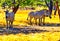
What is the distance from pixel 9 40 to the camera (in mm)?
14695

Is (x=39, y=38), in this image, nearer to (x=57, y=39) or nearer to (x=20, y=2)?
(x=57, y=39)

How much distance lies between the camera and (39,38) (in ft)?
50.0

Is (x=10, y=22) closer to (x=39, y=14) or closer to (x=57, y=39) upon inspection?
(x=39, y=14)

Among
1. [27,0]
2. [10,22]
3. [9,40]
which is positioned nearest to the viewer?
[9,40]

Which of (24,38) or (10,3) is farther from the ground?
(10,3)

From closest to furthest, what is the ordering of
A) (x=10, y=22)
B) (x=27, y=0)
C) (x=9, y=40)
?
(x=9, y=40) → (x=10, y=22) → (x=27, y=0)

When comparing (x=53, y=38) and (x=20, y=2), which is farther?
(x=20, y=2)

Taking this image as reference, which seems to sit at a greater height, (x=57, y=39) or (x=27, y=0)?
(x=27, y=0)

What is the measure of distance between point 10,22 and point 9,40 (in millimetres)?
6567

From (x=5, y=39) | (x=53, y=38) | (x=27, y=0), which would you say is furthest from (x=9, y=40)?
(x=27, y=0)

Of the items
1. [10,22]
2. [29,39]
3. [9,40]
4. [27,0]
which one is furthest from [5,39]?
[27,0]

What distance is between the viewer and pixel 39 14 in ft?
78.7

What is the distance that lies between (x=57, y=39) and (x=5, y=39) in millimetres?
3116

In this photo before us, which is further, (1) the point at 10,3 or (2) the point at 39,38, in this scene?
(1) the point at 10,3
